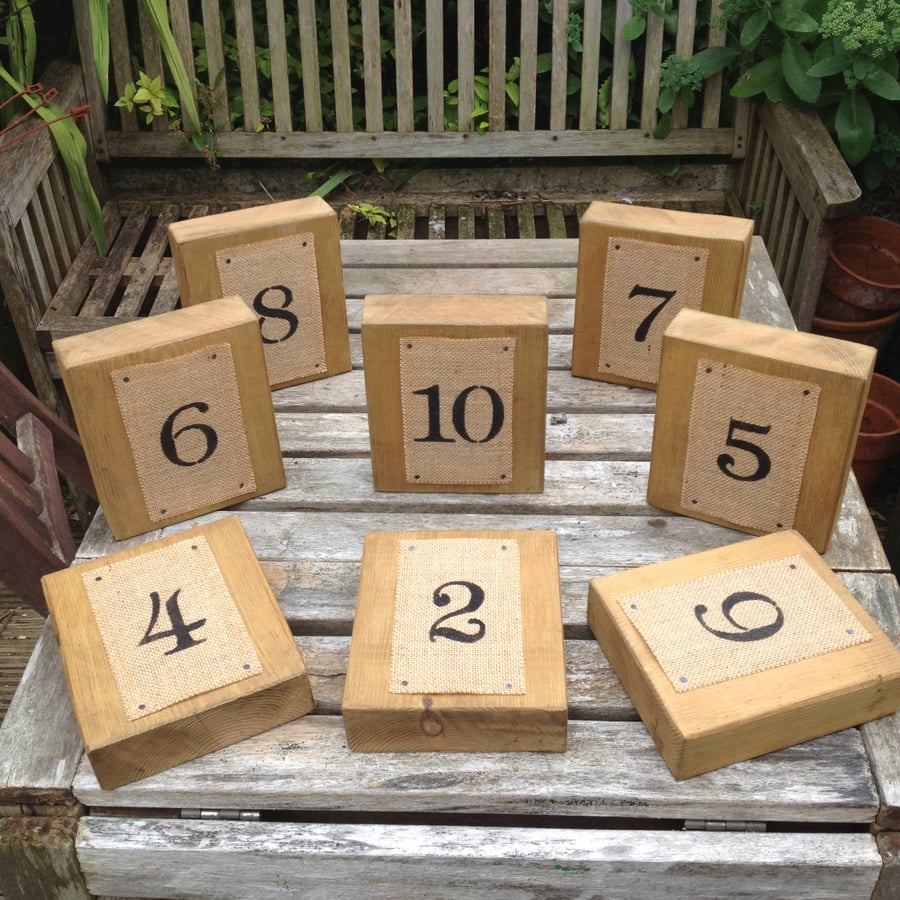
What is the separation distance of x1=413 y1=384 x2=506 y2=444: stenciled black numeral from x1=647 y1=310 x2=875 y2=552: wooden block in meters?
0.28

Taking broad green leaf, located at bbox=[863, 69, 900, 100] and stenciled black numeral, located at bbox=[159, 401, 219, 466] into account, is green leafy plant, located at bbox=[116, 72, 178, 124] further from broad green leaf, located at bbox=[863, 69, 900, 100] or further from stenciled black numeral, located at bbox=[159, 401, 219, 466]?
broad green leaf, located at bbox=[863, 69, 900, 100]

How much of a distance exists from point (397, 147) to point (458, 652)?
8.59 ft

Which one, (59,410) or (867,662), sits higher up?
(867,662)

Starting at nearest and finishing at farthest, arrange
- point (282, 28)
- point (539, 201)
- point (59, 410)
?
point (59, 410) < point (282, 28) < point (539, 201)

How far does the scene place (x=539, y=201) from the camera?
383 centimetres

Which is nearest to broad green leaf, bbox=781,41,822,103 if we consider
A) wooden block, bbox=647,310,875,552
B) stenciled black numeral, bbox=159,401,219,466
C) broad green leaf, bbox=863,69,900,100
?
broad green leaf, bbox=863,69,900,100

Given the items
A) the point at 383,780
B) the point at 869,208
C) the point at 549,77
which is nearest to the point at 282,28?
the point at 549,77

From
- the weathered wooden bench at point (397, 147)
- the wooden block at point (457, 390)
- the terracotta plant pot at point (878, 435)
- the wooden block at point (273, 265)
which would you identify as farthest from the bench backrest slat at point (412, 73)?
the wooden block at point (457, 390)

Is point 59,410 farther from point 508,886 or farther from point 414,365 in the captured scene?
point 508,886

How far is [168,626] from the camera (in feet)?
4.92

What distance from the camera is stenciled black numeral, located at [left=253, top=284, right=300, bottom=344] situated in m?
2.12

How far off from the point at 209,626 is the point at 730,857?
0.79 m

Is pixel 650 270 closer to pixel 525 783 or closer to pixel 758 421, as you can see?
pixel 758 421

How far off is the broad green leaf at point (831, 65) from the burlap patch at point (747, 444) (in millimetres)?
1674
